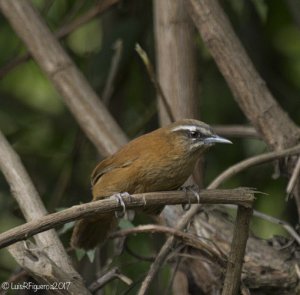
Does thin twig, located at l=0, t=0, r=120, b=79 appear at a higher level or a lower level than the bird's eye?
higher

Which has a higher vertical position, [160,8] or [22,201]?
[160,8]

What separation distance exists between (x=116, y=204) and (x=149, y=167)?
79cm

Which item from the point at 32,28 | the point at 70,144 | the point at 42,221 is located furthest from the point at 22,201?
the point at 70,144

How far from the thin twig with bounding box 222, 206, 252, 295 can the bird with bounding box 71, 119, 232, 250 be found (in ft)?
1.91

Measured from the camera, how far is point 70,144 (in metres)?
5.64

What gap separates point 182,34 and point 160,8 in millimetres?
213

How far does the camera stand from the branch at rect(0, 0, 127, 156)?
4.71 meters

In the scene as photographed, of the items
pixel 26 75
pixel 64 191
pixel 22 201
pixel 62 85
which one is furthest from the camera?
pixel 26 75

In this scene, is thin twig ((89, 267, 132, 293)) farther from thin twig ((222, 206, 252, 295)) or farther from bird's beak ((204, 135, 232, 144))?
bird's beak ((204, 135, 232, 144))

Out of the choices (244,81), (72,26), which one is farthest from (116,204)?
(72,26)

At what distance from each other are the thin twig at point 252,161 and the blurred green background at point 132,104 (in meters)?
1.00

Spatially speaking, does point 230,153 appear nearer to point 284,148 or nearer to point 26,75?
point 284,148

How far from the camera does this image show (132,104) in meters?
5.71

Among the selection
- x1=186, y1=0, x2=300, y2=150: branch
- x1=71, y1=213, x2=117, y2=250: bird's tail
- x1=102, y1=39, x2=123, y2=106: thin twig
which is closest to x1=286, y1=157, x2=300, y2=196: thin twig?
x1=186, y1=0, x2=300, y2=150: branch
